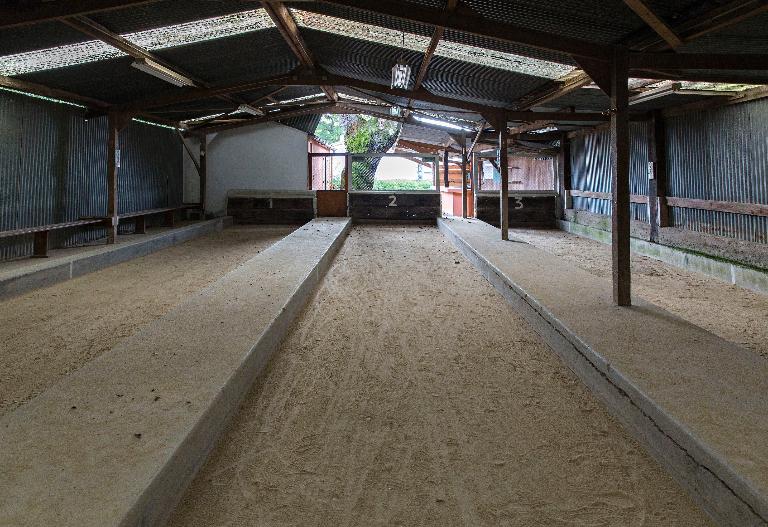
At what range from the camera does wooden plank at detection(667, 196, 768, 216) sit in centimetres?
736

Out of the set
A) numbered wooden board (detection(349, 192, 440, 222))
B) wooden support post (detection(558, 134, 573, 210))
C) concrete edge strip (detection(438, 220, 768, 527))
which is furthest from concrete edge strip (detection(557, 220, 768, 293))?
numbered wooden board (detection(349, 192, 440, 222))

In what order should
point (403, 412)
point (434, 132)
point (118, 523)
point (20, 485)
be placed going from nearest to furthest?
point (118, 523) → point (20, 485) → point (403, 412) → point (434, 132)

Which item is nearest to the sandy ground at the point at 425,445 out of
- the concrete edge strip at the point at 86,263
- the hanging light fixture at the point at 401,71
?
the concrete edge strip at the point at 86,263

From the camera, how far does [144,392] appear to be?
2.76 meters

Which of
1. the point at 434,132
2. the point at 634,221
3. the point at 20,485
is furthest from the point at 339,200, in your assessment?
the point at 20,485

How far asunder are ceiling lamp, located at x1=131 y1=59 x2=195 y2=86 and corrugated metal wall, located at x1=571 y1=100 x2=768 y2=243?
8.53 meters

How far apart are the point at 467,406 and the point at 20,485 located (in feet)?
7.25

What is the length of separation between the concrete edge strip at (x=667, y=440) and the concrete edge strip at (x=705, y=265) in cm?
432

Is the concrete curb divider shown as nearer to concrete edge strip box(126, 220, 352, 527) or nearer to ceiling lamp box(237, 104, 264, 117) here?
concrete edge strip box(126, 220, 352, 527)

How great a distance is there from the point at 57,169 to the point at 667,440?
31.7 feet

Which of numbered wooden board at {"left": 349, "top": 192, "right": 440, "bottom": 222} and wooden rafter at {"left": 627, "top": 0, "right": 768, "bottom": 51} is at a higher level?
wooden rafter at {"left": 627, "top": 0, "right": 768, "bottom": 51}

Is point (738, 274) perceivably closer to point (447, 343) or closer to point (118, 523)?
point (447, 343)

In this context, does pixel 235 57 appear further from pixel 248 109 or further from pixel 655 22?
pixel 655 22

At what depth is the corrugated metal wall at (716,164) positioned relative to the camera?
24.2 ft
